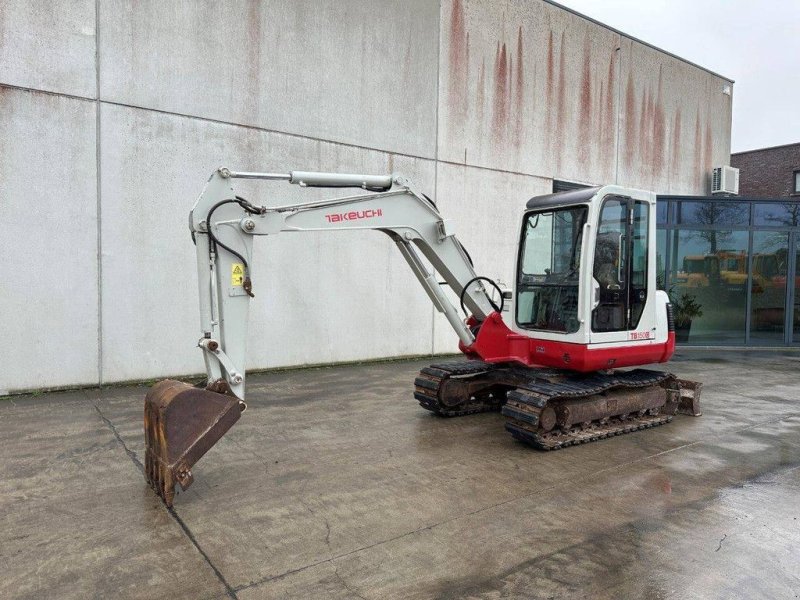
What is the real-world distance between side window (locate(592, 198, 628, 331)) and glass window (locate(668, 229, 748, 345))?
313 inches

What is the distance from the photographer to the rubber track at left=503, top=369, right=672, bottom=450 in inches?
206

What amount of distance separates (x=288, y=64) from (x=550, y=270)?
5.68 meters

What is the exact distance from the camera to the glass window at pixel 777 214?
1262 centimetres

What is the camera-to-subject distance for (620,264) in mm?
5777

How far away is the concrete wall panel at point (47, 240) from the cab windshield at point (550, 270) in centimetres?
562

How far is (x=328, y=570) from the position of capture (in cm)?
318

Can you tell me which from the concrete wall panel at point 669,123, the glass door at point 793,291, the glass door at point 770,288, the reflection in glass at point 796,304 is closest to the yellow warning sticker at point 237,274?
the concrete wall panel at point 669,123

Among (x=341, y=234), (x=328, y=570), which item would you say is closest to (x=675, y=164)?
(x=341, y=234)

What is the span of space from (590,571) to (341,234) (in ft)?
23.9

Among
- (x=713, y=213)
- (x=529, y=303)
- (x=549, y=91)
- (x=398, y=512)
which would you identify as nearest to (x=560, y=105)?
(x=549, y=91)

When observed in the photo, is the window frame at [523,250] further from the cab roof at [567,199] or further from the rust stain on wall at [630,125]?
the rust stain on wall at [630,125]

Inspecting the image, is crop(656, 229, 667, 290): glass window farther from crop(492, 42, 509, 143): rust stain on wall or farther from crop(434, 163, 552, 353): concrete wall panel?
crop(492, 42, 509, 143): rust stain on wall

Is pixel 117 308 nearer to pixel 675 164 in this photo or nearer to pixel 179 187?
pixel 179 187

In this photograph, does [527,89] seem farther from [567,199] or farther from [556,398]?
[556,398]
